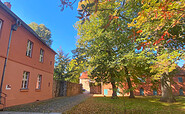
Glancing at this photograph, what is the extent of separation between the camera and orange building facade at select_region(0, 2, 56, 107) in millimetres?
8008

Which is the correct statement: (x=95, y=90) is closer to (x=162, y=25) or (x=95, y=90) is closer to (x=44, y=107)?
(x=44, y=107)

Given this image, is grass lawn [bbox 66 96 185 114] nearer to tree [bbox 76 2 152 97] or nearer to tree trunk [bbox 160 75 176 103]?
tree trunk [bbox 160 75 176 103]

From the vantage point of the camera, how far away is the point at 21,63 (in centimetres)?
972

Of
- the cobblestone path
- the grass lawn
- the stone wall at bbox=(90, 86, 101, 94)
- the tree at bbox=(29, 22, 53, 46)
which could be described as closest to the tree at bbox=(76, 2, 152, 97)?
the grass lawn

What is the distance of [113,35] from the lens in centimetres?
1264

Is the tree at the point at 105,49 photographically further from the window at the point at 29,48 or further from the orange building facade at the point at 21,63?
the window at the point at 29,48

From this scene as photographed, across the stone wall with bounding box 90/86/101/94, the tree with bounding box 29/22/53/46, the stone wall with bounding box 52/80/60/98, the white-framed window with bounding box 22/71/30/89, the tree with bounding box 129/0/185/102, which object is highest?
the tree with bounding box 29/22/53/46

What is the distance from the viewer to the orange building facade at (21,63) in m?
8.01

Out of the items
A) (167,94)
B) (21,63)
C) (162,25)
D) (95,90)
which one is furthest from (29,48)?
(95,90)

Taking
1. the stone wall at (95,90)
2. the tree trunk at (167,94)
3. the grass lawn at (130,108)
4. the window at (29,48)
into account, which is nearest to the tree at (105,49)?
the grass lawn at (130,108)

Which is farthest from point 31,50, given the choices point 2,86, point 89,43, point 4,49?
point 89,43

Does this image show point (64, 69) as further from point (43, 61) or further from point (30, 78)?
point (30, 78)

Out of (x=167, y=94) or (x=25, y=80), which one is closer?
(x=25, y=80)

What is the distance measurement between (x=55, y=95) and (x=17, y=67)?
29.8 feet
